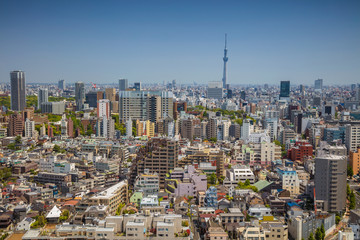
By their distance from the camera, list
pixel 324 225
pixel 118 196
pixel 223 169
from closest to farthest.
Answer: pixel 324 225
pixel 118 196
pixel 223 169

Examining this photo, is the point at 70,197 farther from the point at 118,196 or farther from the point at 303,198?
the point at 303,198

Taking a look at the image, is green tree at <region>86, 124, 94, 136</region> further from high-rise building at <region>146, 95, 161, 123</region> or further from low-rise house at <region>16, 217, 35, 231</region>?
low-rise house at <region>16, 217, 35, 231</region>

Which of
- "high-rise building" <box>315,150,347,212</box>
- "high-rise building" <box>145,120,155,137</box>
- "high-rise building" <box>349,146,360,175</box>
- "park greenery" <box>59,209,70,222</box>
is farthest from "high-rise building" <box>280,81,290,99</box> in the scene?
"park greenery" <box>59,209,70,222</box>

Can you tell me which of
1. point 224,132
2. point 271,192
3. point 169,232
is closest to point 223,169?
point 271,192

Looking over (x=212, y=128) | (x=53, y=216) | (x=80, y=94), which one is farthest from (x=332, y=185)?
(x=80, y=94)

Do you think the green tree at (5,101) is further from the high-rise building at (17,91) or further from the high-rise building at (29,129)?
the high-rise building at (29,129)

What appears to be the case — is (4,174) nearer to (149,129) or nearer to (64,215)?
(64,215)

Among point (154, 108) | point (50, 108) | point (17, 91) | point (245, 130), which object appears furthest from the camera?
point (17, 91)
